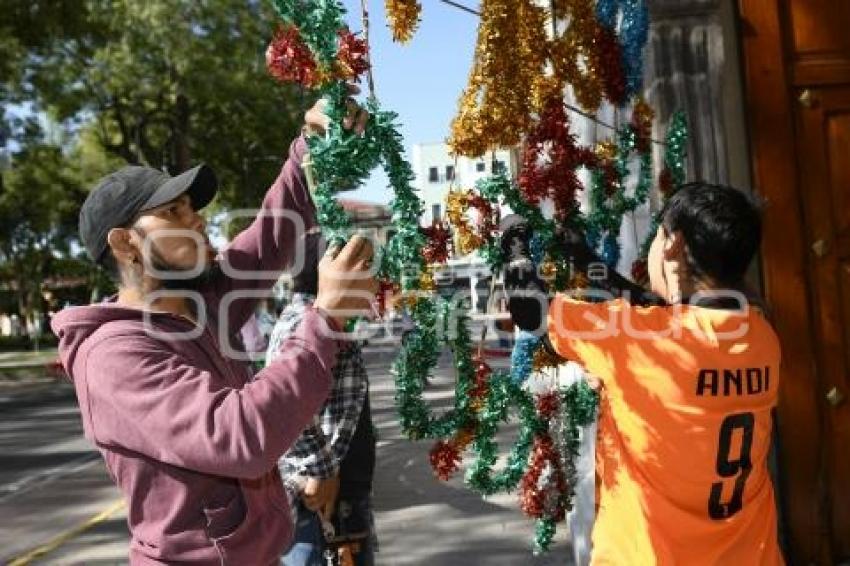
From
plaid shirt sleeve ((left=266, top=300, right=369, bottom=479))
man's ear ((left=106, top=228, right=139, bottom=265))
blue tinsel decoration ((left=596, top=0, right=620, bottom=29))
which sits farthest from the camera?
plaid shirt sleeve ((left=266, top=300, right=369, bottom=479))

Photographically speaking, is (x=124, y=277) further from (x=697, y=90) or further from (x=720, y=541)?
(x=697, y=90)

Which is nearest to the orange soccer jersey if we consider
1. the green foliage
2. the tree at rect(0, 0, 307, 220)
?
the green foliage

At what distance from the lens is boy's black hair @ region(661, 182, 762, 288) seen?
2.14 m

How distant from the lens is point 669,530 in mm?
2133

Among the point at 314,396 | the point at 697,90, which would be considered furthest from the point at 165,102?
the point at 314,396

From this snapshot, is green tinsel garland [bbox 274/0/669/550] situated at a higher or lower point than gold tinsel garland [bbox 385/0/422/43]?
lower

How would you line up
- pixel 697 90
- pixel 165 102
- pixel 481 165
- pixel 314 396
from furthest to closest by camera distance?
1. pixel 165 102
2. pixel 697 90
3. pixel 481 165
4. pixel 314 396

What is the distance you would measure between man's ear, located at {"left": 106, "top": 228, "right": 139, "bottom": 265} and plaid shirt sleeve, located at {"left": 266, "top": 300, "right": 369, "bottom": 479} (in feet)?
3.26

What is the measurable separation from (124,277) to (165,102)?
28616 mm

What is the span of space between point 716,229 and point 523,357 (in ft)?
2.22

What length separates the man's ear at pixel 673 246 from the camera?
2227mm

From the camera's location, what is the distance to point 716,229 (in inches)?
84.2

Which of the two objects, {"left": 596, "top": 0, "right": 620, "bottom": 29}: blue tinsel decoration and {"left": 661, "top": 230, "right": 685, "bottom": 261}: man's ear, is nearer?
{"left": 661, "top": 230, "right": 685, "bottom": 261}: man's ear

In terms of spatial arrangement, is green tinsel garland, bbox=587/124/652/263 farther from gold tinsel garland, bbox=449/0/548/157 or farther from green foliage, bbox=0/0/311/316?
green foliage, bbox=0/0/311/316
